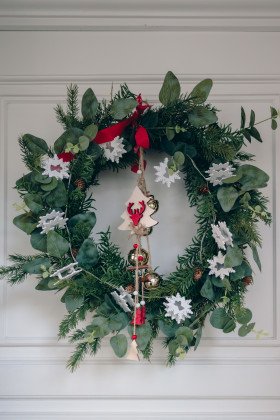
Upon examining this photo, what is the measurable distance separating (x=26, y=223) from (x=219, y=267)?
1.78ft

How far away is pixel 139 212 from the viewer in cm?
90

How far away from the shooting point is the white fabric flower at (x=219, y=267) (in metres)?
0.88

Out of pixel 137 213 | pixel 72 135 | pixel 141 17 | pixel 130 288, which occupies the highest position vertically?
pixel 141 17

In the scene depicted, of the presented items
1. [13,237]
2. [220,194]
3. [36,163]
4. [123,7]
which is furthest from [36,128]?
[220,194]

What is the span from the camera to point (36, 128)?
114 cm

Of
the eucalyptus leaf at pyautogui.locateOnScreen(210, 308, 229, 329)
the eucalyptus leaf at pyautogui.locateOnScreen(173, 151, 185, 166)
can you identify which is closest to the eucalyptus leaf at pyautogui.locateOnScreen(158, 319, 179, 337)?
the eucalyptus leaf at pyautogui.locateOnScreen(210, 308, 229, 329)

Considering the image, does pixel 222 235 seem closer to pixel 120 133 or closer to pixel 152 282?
pixel 152 282

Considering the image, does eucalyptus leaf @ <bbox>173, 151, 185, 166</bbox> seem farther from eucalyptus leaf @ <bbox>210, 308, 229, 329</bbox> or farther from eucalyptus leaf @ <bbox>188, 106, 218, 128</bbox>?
eucalyptus leaf @ <bbox>210, 308, 229, 329</bbox>

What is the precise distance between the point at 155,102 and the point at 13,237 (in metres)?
0.66

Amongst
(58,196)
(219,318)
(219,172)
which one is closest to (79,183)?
(58,196)

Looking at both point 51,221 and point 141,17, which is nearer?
point 51,221

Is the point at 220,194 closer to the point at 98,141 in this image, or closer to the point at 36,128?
the point at 98,141

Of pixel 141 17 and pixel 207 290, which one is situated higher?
pixel 141 17

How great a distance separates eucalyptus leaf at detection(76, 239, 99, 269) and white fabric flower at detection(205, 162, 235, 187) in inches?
14.8
